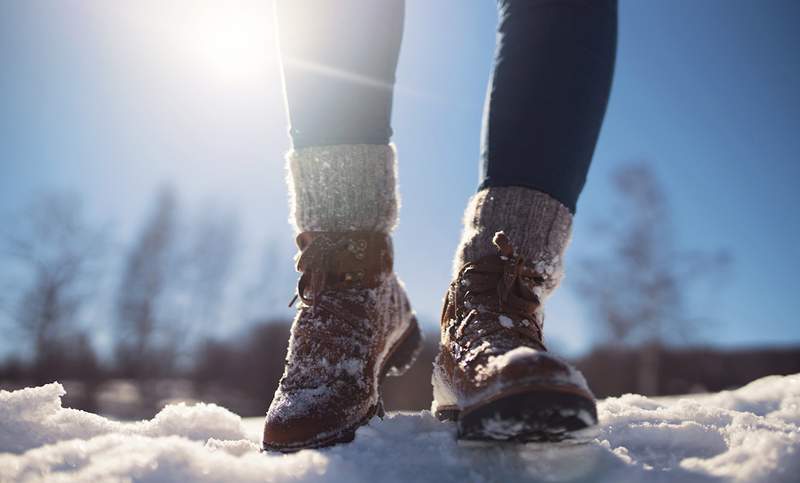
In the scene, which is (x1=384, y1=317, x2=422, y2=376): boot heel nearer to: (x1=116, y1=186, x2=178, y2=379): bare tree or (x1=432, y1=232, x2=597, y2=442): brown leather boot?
(x1=432, y1=232, x2=597, y2=442): brown leather boot

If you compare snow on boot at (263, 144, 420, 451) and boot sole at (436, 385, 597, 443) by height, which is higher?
snow on boot at (263, 144, 420, 451)

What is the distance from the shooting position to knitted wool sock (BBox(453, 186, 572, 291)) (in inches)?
40.5

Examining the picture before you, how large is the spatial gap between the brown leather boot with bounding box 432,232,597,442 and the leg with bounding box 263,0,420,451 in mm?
176

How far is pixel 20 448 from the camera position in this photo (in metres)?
0.83

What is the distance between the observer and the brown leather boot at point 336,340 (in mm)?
968

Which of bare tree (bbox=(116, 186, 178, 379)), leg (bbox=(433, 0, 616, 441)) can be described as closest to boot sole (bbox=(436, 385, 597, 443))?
leg (bbox=(433, 0, 616, 441))

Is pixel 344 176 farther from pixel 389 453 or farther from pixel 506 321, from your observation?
pixel 389 453

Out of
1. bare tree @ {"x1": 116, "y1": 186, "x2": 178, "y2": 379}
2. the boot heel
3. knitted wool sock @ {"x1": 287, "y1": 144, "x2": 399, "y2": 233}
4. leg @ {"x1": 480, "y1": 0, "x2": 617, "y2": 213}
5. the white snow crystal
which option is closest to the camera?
the white snow crystal

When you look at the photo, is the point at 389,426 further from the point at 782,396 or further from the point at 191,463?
the point at 782,396

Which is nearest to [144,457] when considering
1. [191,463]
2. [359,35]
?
[191,463]

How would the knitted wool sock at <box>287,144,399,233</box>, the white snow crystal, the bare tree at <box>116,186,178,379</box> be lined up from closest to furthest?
1. the white snow crystal
2. the knitted wool sock at <box>287,144,399,233</box>
3. the bare tree at <box>116,186,178,379</box>

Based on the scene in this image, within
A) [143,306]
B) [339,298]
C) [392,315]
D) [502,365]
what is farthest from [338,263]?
[143,306]

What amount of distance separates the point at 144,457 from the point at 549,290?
2.47 feet

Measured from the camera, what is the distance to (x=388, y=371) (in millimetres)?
1337
